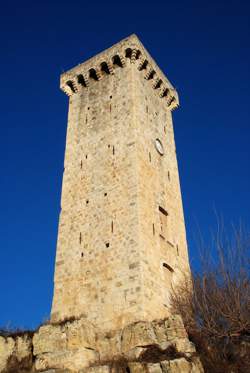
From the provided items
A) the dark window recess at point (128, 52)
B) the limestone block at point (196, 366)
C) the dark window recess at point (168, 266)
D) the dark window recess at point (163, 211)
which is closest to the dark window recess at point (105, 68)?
the dark window recess at point (128, 52)

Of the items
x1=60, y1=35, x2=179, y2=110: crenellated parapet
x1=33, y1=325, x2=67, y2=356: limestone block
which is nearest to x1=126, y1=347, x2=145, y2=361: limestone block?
x1=33, y1=325, x2=67, y2=356: limestone block

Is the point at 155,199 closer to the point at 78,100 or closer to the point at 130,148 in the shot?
the point at 130,148

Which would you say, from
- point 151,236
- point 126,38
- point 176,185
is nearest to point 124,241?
point 151,236

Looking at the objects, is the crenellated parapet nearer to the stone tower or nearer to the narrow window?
the stone tower

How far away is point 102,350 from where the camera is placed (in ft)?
50.2

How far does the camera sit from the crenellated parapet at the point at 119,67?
23656 millimetres

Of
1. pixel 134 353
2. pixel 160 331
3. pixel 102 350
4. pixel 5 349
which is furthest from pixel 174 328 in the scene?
pixel 5 349

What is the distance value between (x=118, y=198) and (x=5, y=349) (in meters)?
7.45

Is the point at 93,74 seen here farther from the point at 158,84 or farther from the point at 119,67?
the point at 158,84

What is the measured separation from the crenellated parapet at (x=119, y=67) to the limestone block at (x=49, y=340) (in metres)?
14.1

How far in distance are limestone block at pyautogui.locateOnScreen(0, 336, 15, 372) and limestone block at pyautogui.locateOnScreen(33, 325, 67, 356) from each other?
3.84 feet

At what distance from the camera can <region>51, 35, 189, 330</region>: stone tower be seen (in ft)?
55.1

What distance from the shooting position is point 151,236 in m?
18.2

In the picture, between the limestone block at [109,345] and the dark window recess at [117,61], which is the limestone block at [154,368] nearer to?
the limestone block at [109,345]
